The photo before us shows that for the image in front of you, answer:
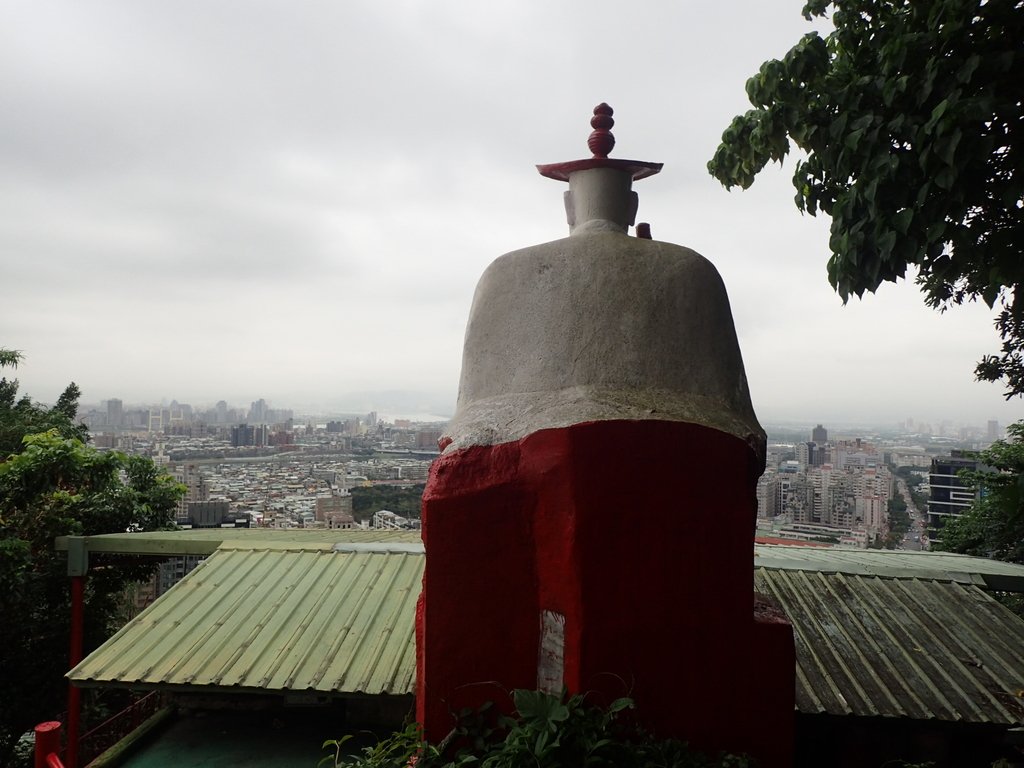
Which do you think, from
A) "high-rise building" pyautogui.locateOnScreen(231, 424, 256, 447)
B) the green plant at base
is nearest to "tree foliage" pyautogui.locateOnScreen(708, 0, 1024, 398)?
the green plant at base

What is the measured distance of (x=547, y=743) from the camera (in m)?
1.90

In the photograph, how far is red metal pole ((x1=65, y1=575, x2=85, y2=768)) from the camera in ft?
16.7

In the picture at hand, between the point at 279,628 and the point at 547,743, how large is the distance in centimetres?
370

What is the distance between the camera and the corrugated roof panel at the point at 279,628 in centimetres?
447

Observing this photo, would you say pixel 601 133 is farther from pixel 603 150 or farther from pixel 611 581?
pixel 611 581

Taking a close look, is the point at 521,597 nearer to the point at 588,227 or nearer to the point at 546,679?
the point at 546,679

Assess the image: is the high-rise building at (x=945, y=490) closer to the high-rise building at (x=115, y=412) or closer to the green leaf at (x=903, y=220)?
the green leaf at (x=903, y=220)

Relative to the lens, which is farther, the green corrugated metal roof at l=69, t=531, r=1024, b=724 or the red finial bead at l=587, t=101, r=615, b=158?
the green corrugated metal roof at l=69, t=531, r=1024, b=724

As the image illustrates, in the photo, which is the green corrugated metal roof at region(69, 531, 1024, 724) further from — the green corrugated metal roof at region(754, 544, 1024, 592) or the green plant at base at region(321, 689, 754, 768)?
the green plant at base at region(321, 689, 754, 768)

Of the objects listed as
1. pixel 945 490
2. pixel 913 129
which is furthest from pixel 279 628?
pixel 945 490

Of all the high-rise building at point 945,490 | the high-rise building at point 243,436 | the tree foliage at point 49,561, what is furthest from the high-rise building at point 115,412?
the high-rise building at point 945,490

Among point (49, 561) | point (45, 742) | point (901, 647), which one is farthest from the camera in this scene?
point (49, 561)

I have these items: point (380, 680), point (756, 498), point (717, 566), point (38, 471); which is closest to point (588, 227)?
point (756, 498)

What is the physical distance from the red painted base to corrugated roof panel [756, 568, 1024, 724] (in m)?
2.33
